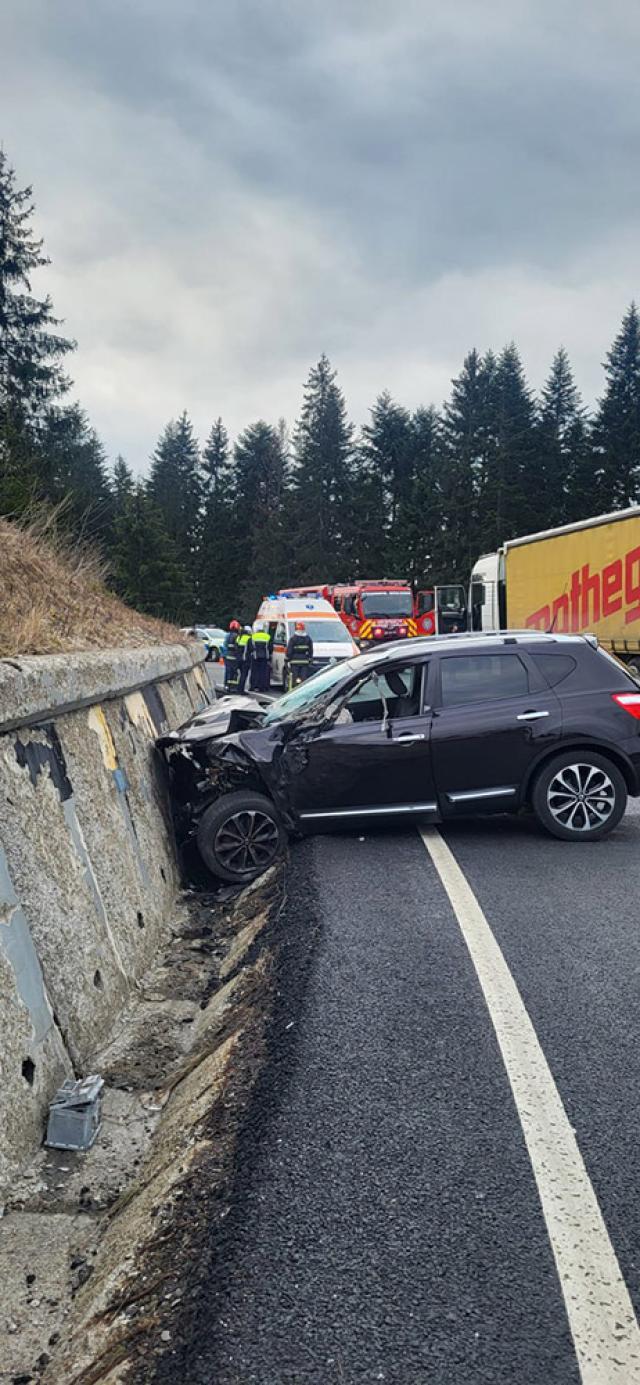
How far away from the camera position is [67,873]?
469 centimetres

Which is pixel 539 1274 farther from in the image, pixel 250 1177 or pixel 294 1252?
pixel 250 1177

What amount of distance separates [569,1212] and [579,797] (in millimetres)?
5088

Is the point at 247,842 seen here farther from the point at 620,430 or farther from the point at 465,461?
the point at 465,461

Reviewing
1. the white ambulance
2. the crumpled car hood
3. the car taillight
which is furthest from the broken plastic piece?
the white ambulance

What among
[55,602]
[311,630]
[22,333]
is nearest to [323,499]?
[22,333]

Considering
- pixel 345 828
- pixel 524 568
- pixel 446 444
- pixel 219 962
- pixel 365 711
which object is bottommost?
pixel 219 962

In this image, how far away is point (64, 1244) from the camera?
317cm

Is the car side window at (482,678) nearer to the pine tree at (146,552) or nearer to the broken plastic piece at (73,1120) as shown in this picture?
the broken plastic piece at (73,1120)

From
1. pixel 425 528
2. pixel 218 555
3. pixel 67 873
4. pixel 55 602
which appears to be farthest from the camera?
pixel 218 555

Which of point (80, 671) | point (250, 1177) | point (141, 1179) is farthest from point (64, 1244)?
point (80, 671)

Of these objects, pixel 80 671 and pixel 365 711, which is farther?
pixel 365 711

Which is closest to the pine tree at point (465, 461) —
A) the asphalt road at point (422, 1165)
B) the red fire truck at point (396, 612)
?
the red fire truck at point (396, 612)

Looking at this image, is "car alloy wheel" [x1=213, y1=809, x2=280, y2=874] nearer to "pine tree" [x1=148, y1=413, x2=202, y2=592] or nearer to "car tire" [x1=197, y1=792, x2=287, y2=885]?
"car tire" [x1=197, y1=792, x2=287, y2=885]

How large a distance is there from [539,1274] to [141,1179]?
4.93 ft
